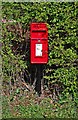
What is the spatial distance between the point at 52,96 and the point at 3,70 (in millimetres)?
977

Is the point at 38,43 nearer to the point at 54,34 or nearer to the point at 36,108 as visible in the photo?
the point at 54,34

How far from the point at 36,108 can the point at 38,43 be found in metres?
1.09

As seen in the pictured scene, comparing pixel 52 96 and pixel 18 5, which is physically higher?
pixel 18 5

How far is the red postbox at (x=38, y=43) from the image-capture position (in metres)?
6.34

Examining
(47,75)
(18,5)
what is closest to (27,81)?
(47,75)

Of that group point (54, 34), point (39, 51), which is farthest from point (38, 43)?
point (54, 34)

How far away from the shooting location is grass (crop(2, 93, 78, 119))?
6469 mm

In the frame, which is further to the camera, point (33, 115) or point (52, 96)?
point (52, 96)

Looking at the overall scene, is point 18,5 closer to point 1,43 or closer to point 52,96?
point 1,43

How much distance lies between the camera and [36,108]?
257 inches

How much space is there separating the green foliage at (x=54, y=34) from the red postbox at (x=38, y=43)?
8.4 inches

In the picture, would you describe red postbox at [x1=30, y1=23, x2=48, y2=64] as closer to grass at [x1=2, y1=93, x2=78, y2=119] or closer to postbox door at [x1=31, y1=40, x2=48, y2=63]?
postbox door at [x1=31, y1=40, x2=48, y2=63]

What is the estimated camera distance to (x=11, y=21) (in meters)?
6.66

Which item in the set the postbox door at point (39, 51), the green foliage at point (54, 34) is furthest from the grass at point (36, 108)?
the postbox door at point (39, 51)
